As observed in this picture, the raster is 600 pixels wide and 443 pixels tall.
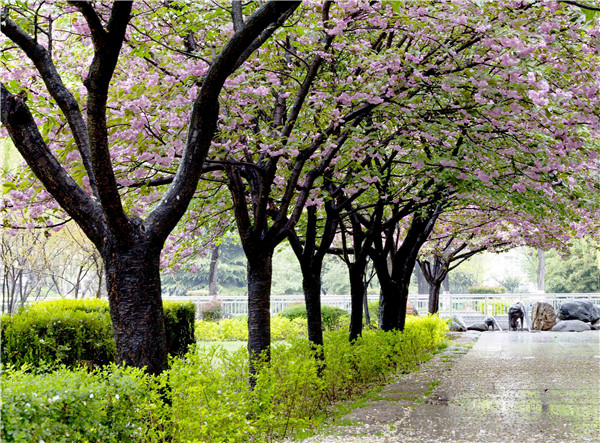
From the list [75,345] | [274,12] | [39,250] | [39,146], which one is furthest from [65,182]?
[39,250]

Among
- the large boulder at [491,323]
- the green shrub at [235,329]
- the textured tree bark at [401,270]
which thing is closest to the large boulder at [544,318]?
the large boulder at [491,323]

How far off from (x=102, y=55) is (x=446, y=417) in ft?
15.3

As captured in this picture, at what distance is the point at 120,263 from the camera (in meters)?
4.21

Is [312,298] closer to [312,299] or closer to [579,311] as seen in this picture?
[312,299]

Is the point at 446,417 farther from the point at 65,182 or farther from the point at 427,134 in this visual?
the point at 65,182

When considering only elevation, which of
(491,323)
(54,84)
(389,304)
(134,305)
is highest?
(54,84)

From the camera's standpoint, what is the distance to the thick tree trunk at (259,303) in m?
6.59

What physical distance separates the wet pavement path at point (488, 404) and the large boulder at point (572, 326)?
10040 millimetres

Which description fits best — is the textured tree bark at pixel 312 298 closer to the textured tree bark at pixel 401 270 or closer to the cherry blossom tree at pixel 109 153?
the textured tree bark at pixel 401 270

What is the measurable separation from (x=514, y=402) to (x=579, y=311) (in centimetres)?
1781

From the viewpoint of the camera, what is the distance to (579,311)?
2291 cm

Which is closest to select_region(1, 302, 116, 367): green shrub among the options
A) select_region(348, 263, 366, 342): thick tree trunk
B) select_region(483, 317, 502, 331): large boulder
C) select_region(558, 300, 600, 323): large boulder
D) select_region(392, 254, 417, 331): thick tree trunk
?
select_region(348, 263, 366, 342): thick tree trunk

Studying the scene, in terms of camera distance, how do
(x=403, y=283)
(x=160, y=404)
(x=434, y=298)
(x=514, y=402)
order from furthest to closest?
(x=434, y=298)
(x=403, y=283)
(x=514, y=402)
(x=160, y=404)

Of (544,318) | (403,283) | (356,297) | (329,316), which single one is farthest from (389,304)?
(544,318)
